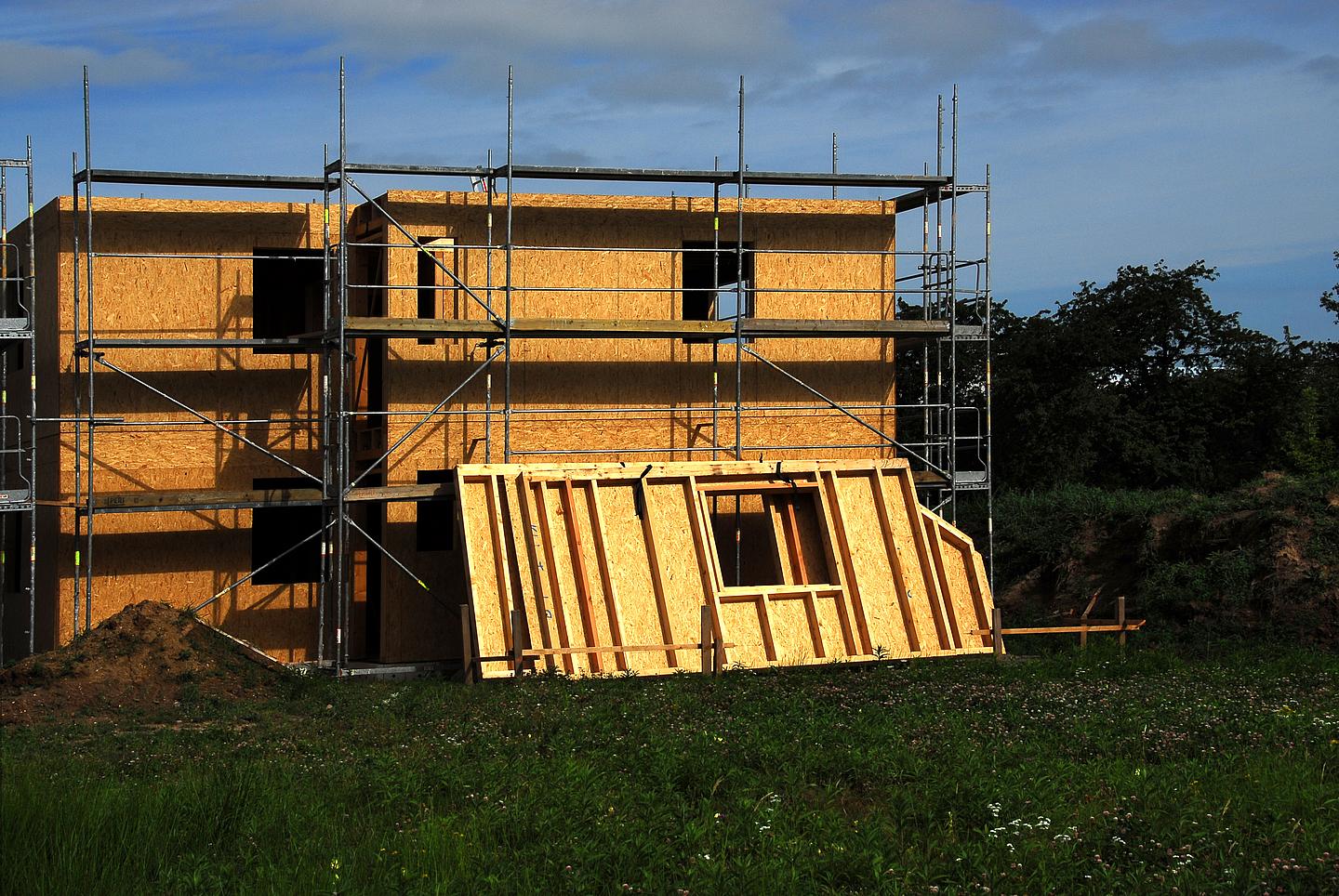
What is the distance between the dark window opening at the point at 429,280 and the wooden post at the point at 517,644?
5.07 metres

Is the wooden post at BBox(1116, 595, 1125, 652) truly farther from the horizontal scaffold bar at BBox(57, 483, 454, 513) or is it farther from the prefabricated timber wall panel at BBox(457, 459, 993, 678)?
the horizontal scaffold bar at BBox(57, 483, 454, 513)

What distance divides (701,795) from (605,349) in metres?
10.9

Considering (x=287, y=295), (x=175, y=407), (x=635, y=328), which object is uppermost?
(x=287, y=295)

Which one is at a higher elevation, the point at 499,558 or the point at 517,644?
the point at 499,558

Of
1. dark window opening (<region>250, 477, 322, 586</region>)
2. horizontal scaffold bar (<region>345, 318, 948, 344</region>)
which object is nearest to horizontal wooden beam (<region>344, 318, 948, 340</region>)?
horizontal scaffold bar (<region>345, 318, 948, 344</region>)

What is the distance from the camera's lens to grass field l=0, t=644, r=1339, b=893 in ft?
29.9

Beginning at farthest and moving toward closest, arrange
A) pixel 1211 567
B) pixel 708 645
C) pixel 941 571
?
pixel 1211 567, pixel 941 571, pixel 708 645

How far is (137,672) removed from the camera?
1680cm

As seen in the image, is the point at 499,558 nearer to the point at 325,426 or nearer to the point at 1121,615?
the point at 325,426

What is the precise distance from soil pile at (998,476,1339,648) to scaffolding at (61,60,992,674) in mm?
3308

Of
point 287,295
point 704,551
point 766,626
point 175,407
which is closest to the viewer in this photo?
point 766,626

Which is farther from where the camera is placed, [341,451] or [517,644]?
[341,451]

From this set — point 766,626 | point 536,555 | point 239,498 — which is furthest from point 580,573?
point 239,498

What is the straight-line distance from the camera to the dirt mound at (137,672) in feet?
51.9
